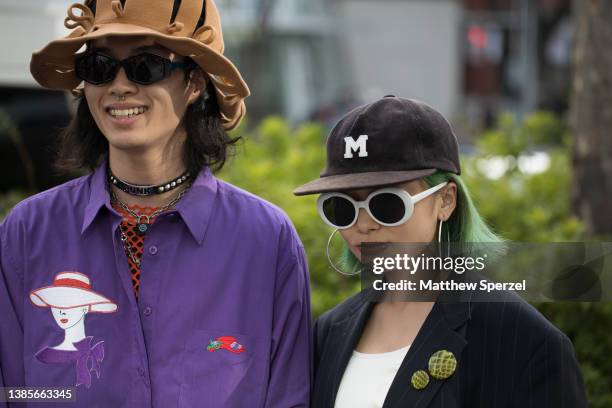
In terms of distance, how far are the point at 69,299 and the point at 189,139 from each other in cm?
68

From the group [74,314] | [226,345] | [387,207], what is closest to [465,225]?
[387,207]

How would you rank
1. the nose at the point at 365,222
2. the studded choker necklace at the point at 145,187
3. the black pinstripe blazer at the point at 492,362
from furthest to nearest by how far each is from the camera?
the studded choker necklace at the point at 145,187 < the nose at the point at 365,222 < the black pinstripe blazer at the point at 492,362

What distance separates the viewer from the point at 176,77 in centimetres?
317

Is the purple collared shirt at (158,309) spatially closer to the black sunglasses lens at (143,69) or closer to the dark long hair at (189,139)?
the dark long hair at (189,139)

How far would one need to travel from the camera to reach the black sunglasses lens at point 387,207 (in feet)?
9.24

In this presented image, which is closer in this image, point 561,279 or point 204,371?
point 204,371

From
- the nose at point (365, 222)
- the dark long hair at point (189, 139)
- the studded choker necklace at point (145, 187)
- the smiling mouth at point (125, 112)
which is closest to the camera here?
the nose at point (365, 222)

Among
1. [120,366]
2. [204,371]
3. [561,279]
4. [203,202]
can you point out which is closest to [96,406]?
[120,366]

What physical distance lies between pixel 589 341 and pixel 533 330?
77.4 inches

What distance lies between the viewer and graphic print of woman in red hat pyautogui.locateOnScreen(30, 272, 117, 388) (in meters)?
2.96

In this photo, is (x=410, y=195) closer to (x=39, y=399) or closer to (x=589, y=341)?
(x=39, y=399)

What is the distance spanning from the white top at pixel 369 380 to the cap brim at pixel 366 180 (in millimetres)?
489

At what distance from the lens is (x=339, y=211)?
291 cm

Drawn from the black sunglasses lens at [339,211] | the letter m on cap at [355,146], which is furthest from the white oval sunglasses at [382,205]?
the letter m on cap at [355,146]
